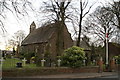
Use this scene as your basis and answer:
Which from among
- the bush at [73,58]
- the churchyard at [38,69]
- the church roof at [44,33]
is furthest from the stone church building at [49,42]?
the churchyard at [38,69]

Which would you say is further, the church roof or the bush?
the church roof

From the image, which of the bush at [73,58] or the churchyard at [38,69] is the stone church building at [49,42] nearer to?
the bush at [73,58]

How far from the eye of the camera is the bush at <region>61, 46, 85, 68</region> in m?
19.8

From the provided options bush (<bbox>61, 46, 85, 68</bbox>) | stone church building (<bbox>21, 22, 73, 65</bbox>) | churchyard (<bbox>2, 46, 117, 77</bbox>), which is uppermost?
stone church building (<bbox>21, 22, 73, 65</bbox>)

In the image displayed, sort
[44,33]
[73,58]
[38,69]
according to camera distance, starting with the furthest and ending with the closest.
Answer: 1. [44,33]
2. [73,58]
3. [38,69]

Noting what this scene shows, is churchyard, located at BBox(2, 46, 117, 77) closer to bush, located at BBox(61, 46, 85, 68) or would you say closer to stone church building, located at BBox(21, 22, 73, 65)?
bush, located at BBox(61, 46, 85, 68)

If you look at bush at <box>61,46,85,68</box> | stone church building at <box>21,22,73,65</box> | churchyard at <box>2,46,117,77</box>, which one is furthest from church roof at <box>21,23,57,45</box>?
churchyard at <box>2,46,117,77</box>

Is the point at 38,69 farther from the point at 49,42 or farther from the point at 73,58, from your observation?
the point at 49,42

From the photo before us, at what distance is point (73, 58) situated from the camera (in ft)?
65.0

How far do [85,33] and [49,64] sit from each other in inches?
848

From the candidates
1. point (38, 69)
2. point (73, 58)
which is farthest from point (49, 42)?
point (38, 69)

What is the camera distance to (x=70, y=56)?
65.8 ft

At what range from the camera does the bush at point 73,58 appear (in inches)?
Answer: 781

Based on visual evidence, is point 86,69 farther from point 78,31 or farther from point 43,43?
point 43,43
